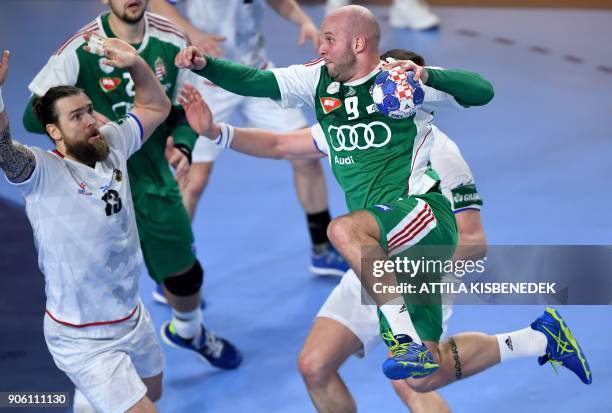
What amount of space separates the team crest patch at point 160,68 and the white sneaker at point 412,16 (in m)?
7.23

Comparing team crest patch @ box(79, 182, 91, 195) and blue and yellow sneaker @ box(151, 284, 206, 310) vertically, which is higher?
team crest patch @ box(79, 182, 91, 195)

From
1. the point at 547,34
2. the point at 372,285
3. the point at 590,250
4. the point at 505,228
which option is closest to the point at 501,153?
the point at 505,228

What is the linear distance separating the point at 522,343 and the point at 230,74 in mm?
2098

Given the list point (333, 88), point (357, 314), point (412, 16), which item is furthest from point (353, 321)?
point (412, 16)

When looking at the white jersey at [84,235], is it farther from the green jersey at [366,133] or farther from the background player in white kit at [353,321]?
the green jersey at [366,133]

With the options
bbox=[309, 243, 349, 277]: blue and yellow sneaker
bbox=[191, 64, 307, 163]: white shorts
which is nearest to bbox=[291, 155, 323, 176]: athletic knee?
bbox=[191, 64, 307, 163]: white shorts

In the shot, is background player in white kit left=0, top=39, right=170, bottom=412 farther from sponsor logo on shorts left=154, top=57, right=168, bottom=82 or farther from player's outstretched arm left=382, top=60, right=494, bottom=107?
player's outstretched arm left=382, top=60, right=494, bottom=107

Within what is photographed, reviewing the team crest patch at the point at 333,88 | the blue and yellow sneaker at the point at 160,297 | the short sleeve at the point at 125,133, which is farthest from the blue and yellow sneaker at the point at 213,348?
the team crest patch at the point at 333,88

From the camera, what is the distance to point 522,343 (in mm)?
5406

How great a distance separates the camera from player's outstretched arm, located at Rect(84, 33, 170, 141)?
509 centimetres

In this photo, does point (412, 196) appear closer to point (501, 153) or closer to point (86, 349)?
point (86, 349)

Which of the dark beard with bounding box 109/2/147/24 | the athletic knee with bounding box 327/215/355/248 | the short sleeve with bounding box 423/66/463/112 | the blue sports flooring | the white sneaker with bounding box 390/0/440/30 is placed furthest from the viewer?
the white sneaker with bounding box 390/0/440/30

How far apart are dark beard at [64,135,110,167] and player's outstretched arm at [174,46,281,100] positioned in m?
0.55

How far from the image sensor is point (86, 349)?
494cm
